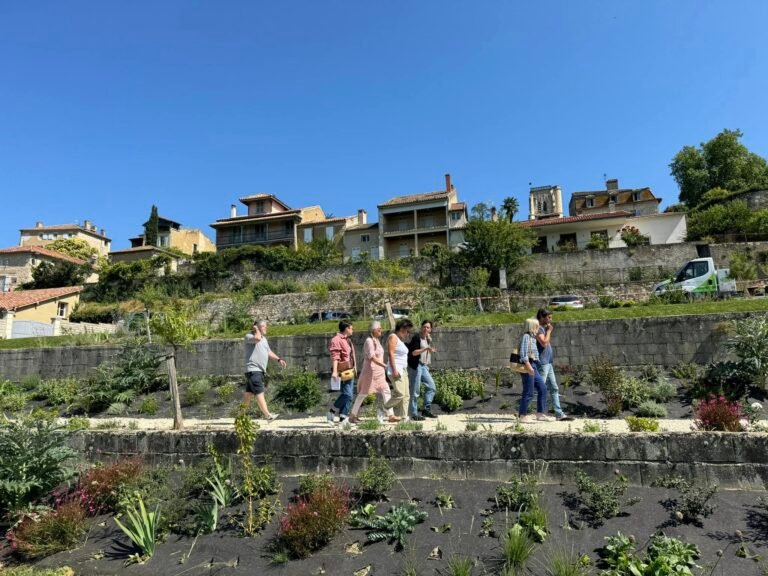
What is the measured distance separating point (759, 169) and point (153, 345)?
69.1 m

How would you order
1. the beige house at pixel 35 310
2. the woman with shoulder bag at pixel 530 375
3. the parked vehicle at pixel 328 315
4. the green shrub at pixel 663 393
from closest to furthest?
1. the woman with shoulder bag at pixel 530 375
2. the green shrub at pixel 663 393
3. the beige house at pixel 35 310
4. the parked vehicle at pixel 328 315

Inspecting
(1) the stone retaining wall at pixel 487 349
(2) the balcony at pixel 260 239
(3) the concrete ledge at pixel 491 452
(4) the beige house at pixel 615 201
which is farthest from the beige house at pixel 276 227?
(3) the concrete ledge at pixel 491 452

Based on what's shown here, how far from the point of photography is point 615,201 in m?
60.7

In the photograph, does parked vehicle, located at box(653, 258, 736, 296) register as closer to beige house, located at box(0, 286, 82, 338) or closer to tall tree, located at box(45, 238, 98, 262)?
beige house, located at box(0, 286, 82, 338)

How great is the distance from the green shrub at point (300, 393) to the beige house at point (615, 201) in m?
52.6

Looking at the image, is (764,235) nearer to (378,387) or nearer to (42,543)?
(378,387)

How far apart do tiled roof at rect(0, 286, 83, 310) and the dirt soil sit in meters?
33.4

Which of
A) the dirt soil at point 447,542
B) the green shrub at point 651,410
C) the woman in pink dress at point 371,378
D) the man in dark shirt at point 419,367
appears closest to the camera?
the dirt soil at point 447,542

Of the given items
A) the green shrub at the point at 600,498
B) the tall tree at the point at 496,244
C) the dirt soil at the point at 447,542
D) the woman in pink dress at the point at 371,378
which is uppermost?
the tall tree at the point at 496,244

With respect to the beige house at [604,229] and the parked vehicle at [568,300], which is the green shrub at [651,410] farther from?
the beige house at [604,229]

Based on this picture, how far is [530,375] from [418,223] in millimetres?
43020

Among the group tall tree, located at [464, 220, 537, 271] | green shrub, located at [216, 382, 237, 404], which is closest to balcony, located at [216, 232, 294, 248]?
tall tree, located at [464, 220, 537, 271]

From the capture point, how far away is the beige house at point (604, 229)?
39938 millimetres

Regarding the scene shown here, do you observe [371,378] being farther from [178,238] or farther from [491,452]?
[178,238]
